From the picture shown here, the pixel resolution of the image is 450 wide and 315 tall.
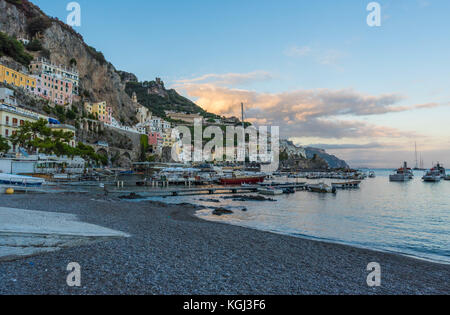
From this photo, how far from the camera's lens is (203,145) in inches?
7313

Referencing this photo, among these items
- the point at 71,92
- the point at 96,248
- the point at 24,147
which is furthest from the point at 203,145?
the point at 96,248

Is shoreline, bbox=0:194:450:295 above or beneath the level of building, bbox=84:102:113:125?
beneath

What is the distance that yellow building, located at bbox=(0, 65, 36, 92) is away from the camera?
210 ft

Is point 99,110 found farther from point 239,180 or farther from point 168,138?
point 239,180

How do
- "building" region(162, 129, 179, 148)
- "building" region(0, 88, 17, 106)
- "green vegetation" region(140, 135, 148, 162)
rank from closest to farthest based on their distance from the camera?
1. "building" region(0, 88, 17, 106)
2. "green vegetation" region(140, 135, 148, 162)
3. "building" region(162, 129, 179, 148)

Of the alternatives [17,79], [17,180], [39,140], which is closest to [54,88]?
[17,79]

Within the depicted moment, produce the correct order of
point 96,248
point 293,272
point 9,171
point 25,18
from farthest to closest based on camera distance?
point 25,18, point 9,171, point 96,248, point 293,272

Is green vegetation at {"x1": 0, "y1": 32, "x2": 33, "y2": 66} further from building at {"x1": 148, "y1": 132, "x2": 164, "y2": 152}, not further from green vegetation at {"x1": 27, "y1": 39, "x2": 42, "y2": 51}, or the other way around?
building at {"x1": 148, "y1": 132, "x2": 164, "y2": 152}

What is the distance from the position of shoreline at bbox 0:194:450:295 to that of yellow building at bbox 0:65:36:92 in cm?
7459

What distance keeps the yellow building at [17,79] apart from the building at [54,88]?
71.8 inches

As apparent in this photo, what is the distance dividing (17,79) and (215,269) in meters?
84.2

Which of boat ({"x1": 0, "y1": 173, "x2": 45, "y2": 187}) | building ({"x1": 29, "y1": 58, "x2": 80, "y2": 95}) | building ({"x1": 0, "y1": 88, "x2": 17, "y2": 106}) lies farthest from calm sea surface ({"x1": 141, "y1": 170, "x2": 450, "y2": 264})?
building ({"x1": 29, "y1": 58, "x2": 80, "y2": 95})
